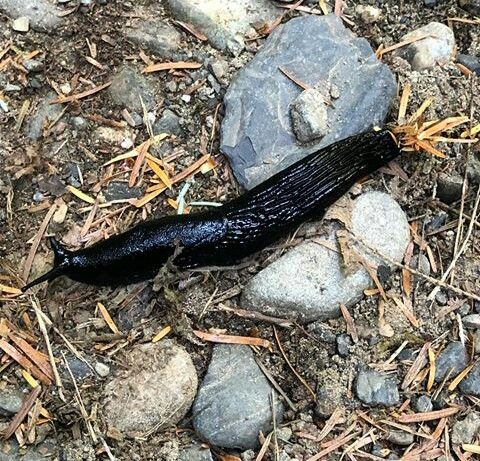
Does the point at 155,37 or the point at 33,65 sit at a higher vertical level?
the point at 155,37

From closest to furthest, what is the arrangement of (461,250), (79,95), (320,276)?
(320,276) → (461,250) → (79,95)

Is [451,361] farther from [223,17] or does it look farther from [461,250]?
[223,17]

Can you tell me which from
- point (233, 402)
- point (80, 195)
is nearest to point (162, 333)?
point (233, 402)

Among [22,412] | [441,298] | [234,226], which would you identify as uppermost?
[234,226]

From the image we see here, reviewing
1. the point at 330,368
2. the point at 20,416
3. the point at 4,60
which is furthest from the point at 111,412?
the point at 4,60

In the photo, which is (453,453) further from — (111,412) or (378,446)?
(111,412)
